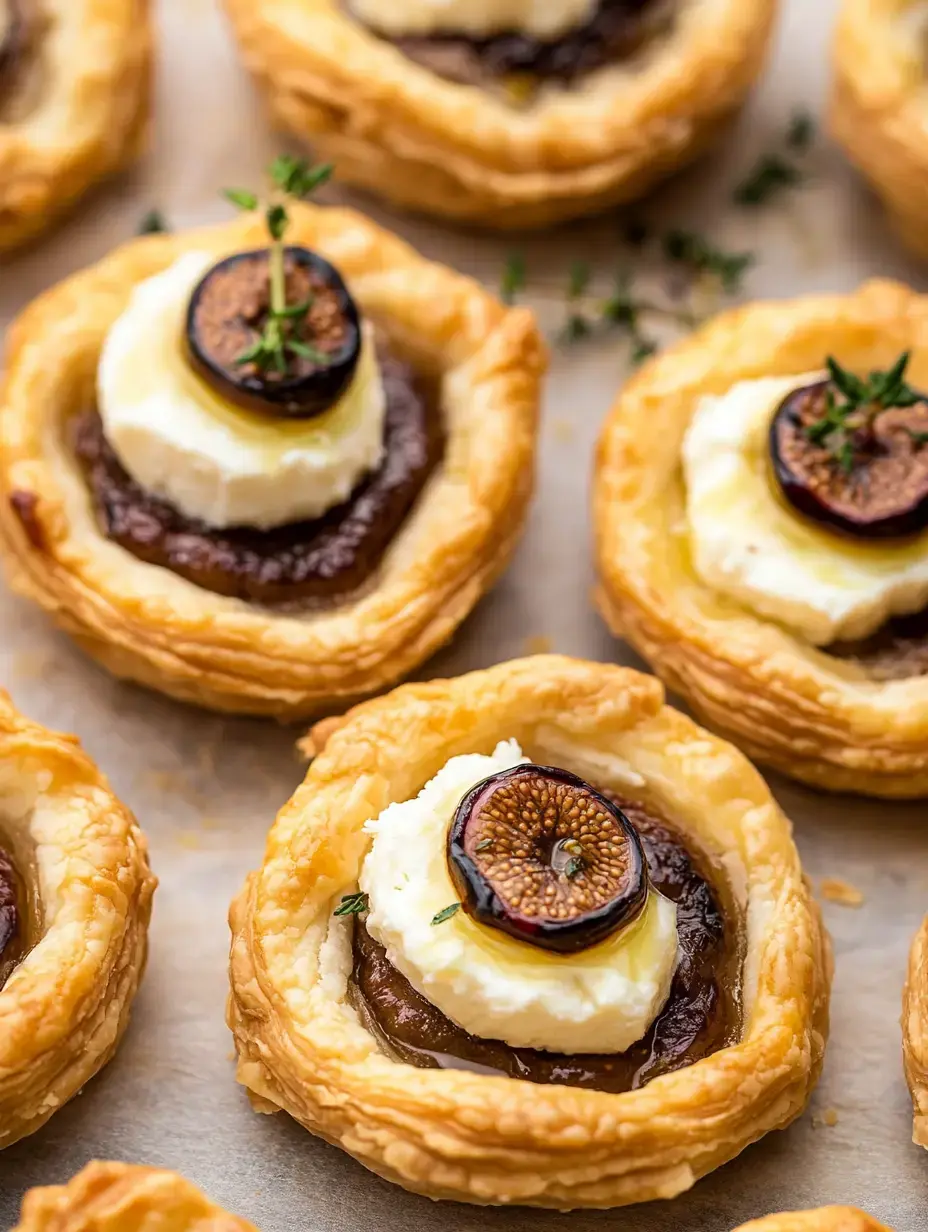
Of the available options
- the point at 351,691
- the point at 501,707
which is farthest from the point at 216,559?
the point at 501,707

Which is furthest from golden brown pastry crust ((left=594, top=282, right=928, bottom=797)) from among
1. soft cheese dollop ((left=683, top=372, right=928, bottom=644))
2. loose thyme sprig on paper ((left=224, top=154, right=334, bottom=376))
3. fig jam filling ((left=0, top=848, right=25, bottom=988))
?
fig jam filling ((left=0, top=848, right=25, bottom=988))

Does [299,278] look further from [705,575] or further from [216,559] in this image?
[705,575]

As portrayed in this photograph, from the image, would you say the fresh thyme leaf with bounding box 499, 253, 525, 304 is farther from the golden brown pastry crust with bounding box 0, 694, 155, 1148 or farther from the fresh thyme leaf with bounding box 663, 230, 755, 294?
the golden brown pastry crust with bounding box 0, 694, 155, 1148

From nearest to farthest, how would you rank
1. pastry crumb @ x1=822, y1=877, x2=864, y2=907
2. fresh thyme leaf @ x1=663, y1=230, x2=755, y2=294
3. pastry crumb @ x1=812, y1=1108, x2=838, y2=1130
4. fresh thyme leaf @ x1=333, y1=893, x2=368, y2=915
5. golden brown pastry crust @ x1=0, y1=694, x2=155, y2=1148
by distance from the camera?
1. golden brown pastry crust @ x1=0, y1=694, x2=155, y2=1148
2. fresh thyme leaf @ x1=333, y1=893, x2=368, y2=915
3. pastry crumb @ x1=812, y1=1108, x2=838, y2=1130
4. pastry crumb @ x1=822, y1=877, x2=864, y2=907
5. fresh thyme leaf @ x1=663, y1=230, x2=755, y2=294

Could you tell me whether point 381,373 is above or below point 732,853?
above

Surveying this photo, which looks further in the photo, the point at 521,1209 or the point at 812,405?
the point at 812,405

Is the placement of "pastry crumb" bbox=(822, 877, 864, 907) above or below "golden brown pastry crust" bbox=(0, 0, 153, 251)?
below

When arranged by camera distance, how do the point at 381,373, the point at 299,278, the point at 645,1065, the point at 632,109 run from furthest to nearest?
the point at 632,109 → the point at 381,373 → the point at 299,278 → the point at 645,1065
